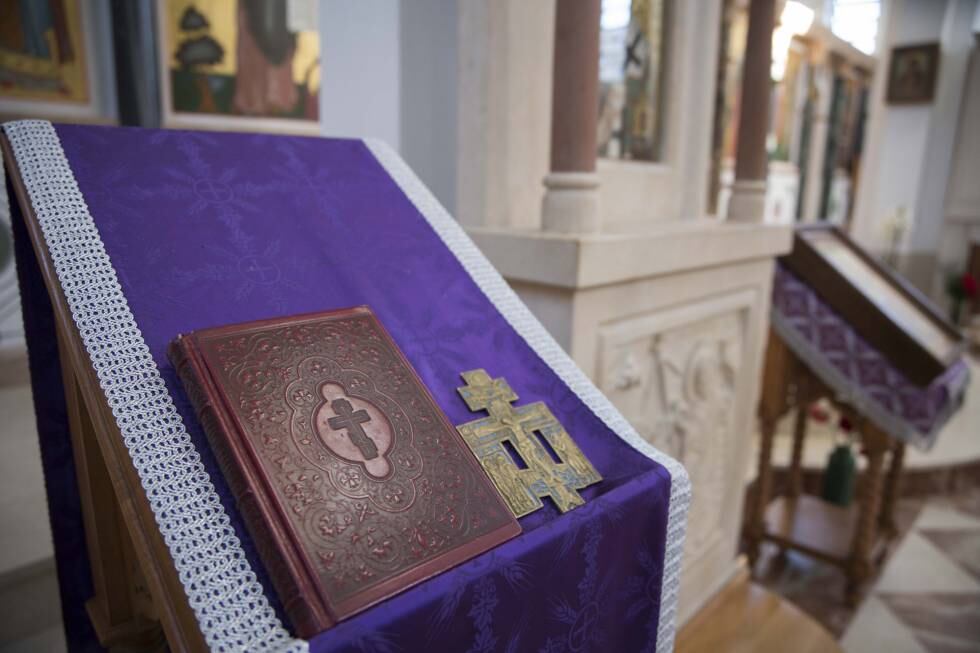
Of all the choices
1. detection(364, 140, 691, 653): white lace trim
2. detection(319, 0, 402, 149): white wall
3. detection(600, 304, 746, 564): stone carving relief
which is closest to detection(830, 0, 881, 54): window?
detection(600, 304, 746, 564): stone carving relief

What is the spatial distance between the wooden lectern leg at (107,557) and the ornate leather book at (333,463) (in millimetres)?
280

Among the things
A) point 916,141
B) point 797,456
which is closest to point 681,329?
point 797,456

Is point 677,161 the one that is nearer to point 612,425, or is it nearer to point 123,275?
point 612,425

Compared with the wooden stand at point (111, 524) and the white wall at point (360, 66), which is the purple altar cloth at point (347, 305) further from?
the white wall at point (360, 66)

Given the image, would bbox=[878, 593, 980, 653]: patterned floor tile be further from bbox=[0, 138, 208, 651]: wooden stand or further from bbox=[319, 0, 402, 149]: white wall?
bbox=[0, 138, 208, 651]: wooden stand

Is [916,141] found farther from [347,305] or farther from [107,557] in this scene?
[107,557]

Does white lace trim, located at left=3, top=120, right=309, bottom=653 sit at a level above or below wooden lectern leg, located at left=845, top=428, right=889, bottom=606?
above

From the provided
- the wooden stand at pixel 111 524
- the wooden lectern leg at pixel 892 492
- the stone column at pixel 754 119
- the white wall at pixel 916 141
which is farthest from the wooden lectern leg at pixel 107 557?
the white wall at pixel 916 141

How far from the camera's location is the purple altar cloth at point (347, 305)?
669 millimetres

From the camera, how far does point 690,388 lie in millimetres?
1816

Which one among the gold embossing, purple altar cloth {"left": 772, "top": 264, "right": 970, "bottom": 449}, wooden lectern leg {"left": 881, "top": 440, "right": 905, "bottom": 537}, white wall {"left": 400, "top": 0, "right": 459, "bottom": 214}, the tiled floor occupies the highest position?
white wall {"left": 400, "top": 0, "right": 459, "bottom": 214}

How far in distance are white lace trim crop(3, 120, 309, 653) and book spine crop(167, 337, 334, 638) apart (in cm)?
2

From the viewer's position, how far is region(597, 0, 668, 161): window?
6.20 ft

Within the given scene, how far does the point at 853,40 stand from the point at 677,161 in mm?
7068
